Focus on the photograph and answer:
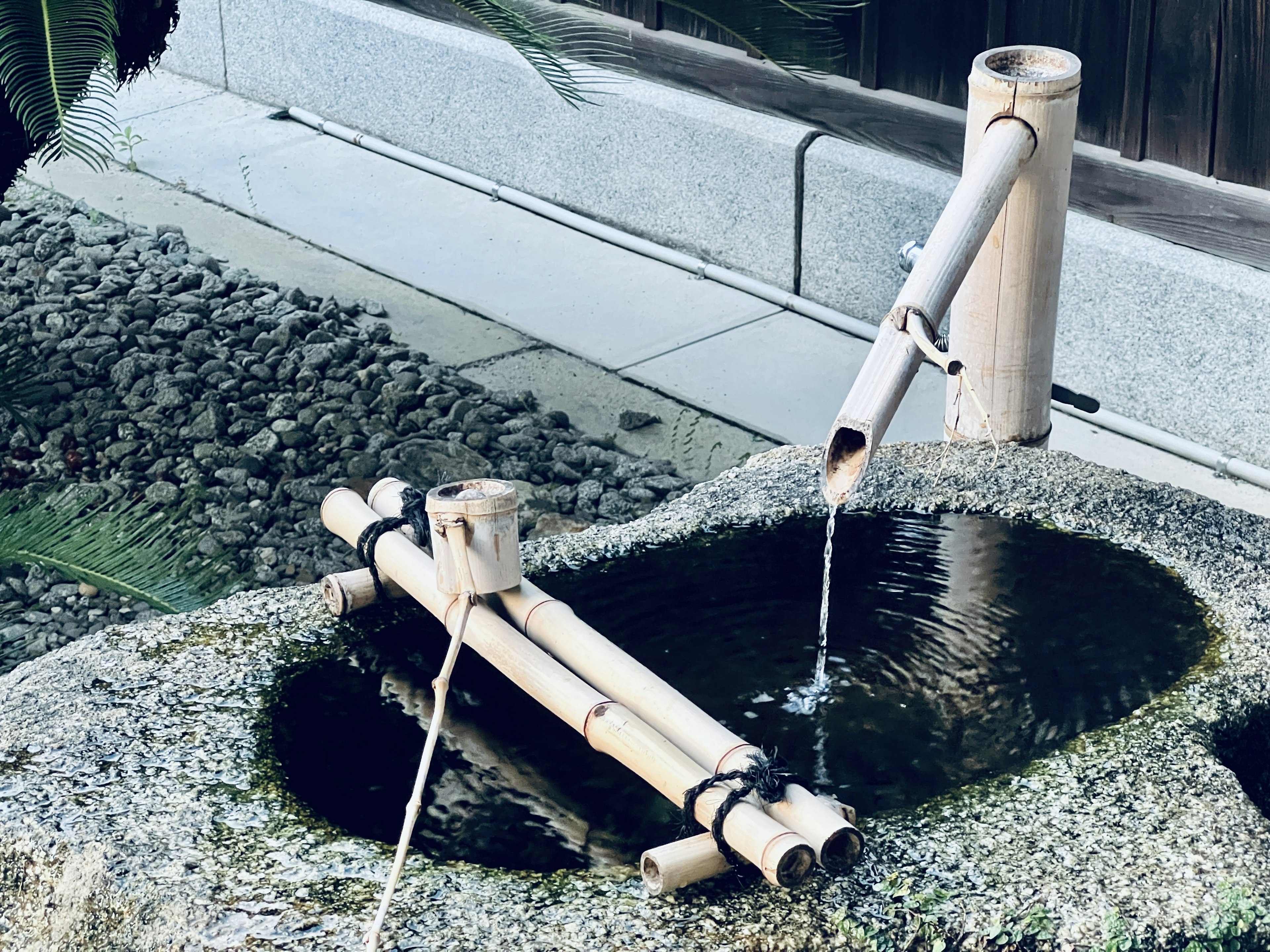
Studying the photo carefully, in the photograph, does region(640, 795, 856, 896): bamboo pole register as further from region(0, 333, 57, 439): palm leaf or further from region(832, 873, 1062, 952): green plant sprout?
region(0, 333, 57, 439): palm leaf

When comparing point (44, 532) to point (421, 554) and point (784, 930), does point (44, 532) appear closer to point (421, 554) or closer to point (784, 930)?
point (421, 554)

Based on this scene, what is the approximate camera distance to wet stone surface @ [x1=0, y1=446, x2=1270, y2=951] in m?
1.89

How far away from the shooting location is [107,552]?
8.95 ft

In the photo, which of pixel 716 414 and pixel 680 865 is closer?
pixel 680 865

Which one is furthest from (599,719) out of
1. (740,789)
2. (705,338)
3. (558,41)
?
(705,338)

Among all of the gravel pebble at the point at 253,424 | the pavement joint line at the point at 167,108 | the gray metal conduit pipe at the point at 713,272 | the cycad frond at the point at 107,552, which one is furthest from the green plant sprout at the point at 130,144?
the cycad frond at the point at 107,552

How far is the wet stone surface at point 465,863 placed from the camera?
1.89 meters

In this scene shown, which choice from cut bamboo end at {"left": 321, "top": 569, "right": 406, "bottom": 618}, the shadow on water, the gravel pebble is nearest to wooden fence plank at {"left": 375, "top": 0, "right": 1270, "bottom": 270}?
the gravel pebble

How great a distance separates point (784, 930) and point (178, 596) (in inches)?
52.6

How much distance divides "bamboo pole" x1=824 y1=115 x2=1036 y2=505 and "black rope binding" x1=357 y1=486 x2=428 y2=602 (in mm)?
703

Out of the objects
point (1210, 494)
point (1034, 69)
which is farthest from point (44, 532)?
point (1210, 494)

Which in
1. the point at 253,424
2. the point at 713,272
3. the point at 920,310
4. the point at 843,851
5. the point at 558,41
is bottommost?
the point at 253,424

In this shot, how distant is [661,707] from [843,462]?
0.48 m

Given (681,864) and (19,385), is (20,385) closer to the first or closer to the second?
(19,385)
